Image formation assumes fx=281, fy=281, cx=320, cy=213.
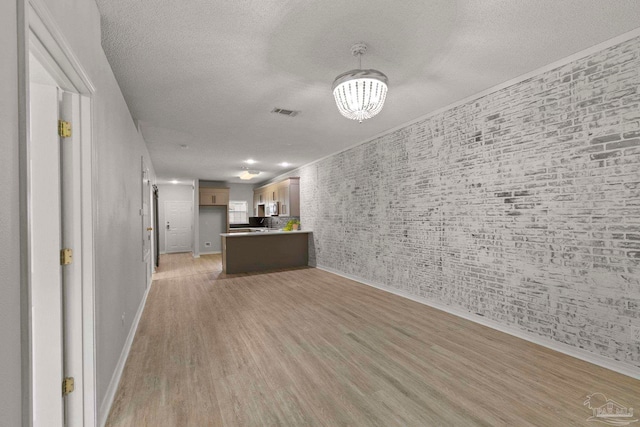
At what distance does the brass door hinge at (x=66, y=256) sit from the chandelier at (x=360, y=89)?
2.31 metres

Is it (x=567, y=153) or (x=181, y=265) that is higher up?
(x=567, y=153)

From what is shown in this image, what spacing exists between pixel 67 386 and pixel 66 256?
0.76 metres

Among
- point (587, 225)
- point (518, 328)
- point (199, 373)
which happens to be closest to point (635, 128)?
point (587, 225)

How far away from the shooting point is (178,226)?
36.5 ft

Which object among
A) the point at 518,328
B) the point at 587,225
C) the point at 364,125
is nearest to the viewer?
the point at 587,225

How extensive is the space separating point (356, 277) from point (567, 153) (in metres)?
4.03

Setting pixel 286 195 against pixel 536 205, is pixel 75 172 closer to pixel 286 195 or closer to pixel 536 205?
pixel 536 205

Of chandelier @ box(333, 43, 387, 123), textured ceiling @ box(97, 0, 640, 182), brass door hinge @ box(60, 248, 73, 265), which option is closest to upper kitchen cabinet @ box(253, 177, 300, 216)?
textured ceiling @ box(97, 0, 640, 182)

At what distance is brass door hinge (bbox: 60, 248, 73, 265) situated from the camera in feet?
5.33

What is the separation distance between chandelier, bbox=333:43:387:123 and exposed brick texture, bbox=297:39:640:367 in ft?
5.89

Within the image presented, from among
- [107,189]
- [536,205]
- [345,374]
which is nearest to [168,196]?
[107,189]

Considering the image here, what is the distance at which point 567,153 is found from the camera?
278 centimetres

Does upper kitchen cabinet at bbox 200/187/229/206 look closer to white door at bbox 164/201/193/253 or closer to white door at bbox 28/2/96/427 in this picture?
white door at bbox 164/201/193/253

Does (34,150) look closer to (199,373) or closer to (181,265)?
(199,373)
